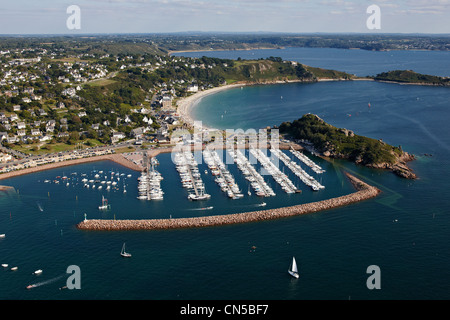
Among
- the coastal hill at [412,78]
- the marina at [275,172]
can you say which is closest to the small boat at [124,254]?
the marina at [275,172]

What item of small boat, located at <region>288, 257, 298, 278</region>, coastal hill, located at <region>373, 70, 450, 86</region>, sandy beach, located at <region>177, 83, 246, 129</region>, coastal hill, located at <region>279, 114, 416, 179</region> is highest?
coastal hill, located at <region>373, 70, 450, 86</region>

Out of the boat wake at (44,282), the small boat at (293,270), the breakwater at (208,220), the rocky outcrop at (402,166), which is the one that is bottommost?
the boat wake at (44,282)

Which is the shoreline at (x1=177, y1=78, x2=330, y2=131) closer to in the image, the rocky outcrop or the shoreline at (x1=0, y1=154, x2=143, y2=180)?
the shoreline at (x1=0, y1=154, x2=143, y2=180)

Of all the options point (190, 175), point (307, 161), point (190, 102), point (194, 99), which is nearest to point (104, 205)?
point (190, 175)

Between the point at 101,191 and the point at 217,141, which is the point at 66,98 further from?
the point at 101,191

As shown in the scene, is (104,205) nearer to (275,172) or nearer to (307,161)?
(275,172)

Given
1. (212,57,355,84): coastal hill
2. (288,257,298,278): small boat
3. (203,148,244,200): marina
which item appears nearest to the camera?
(288,257,298,278): small boat

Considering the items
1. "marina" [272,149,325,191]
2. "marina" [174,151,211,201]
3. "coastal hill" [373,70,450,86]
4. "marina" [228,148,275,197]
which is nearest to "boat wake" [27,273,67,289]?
"marina" [174,151,211,201]

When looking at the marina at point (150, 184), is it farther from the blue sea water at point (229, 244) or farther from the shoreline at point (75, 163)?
the shoreline at point (75, 163)
